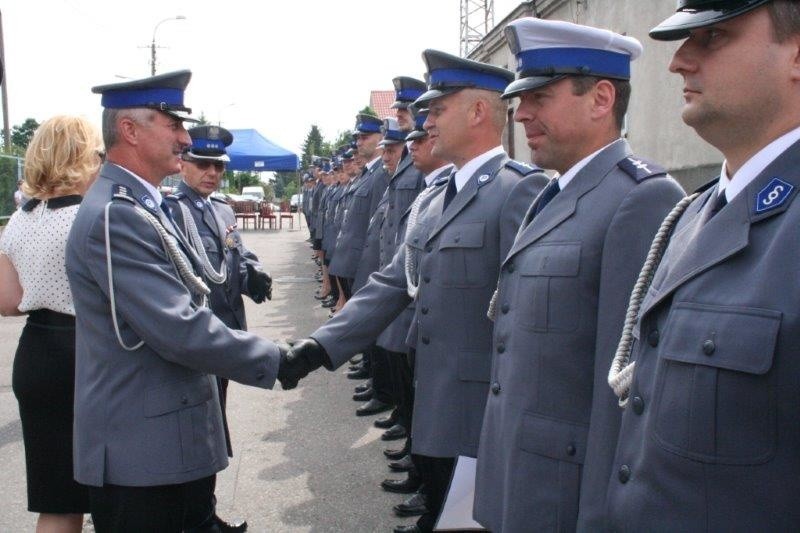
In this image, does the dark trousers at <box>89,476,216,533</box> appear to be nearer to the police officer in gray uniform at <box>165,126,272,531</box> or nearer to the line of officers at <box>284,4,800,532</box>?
the line of officers at <box>284,4,800,532</box>

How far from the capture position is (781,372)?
4.10ft

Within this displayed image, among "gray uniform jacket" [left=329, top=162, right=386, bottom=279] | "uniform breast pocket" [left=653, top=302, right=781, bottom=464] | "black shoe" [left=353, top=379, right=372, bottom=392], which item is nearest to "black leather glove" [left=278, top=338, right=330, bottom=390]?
"uniform breast pocket" [left=653, top=302, right=781, bottom=464]

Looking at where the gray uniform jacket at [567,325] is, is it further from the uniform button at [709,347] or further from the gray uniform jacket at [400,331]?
the gray uniform jacket at [400,331]

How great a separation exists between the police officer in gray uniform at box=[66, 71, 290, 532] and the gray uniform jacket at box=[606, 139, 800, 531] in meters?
1.58

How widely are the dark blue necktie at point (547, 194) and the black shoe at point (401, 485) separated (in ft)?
8.44

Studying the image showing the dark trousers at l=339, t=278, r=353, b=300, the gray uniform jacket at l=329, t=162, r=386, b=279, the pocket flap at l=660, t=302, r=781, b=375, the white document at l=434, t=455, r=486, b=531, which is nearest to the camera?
the pocket flap at l=660, t=302, r=781, b=375

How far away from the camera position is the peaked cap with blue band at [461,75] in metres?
3.27

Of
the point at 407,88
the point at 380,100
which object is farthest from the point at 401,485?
the point at 380,100

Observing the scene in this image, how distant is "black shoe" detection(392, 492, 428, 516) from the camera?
4203 millimetres

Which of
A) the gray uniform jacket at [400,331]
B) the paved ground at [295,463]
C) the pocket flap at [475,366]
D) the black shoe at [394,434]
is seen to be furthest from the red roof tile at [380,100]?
the pocket flap at [475,366]

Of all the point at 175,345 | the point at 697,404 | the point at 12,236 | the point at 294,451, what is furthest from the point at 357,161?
the point at 697,404

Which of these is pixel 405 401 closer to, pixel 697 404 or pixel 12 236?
pixel 12 236

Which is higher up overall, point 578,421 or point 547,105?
point 547,105

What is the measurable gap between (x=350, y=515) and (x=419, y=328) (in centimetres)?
163
